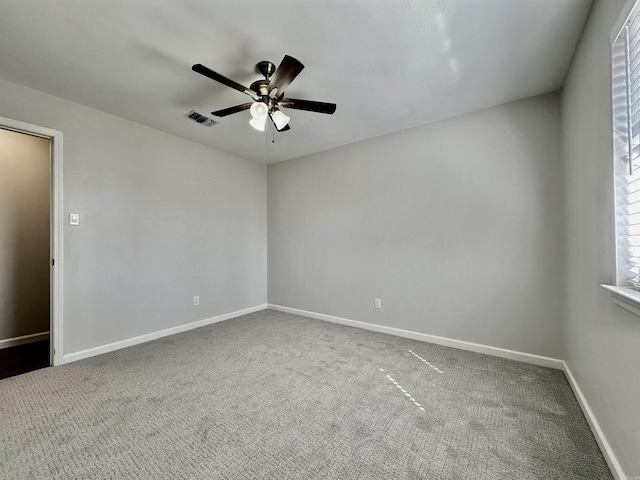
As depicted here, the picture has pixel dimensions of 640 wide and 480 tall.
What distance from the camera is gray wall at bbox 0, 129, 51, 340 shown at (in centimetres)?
323

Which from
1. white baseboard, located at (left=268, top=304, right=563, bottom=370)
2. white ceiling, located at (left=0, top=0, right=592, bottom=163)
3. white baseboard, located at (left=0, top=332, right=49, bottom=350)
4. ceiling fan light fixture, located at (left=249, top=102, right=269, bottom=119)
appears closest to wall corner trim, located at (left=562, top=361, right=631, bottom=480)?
white baseboard, located at (left=268, top=304, right=563, bottom=370)

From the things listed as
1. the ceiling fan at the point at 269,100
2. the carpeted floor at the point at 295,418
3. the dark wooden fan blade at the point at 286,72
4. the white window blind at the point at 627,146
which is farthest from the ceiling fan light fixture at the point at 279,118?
the carpeted floor at the point at 295,418

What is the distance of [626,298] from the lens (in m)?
1.17

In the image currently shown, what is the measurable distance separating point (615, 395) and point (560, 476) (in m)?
0.49

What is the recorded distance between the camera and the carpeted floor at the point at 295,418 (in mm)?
1416

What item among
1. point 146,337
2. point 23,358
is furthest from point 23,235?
point 146,337

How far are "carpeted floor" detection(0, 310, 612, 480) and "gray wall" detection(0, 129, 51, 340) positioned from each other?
1.43 m

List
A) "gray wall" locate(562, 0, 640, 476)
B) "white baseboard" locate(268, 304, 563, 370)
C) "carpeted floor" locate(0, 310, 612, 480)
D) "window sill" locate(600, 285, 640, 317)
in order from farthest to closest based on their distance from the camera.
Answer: "white baseboard" locate(268, 304, 563, 370), "carpeted floor" locate(0, 310, 612, 480), "gray wall" locate(562, 0, 640, 476), "window sill" locate(600, 285, 640, 317)

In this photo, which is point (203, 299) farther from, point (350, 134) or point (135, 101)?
point (350, 134)

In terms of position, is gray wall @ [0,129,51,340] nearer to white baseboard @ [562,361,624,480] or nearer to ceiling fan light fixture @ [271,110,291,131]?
ceiling fan light fixture @ [271,110,291,131]

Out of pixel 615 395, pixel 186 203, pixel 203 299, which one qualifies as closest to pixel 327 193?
pixel 186 203

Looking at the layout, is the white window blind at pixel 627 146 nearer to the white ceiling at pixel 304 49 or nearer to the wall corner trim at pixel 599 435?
the white ceiling at pixel 304 49

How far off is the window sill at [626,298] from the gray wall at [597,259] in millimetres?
58

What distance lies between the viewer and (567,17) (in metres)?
1.68
